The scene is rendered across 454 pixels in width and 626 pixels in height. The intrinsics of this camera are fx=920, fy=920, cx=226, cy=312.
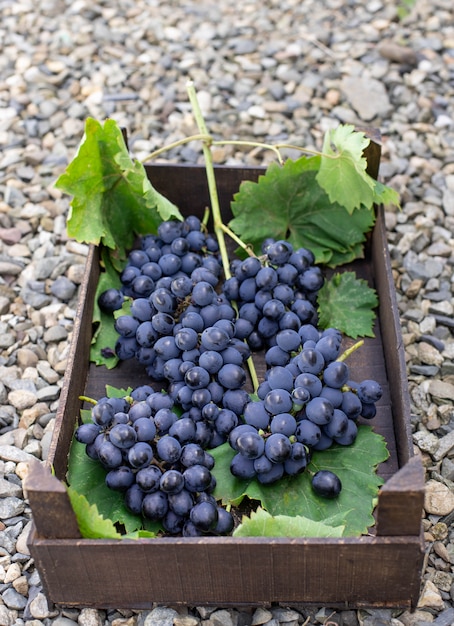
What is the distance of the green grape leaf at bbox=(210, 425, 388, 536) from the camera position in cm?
174

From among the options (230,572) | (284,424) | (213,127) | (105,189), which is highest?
(105,189)

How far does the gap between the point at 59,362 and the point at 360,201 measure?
86cm

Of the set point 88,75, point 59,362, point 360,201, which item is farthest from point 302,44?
point 59,362

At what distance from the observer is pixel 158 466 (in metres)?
1.72

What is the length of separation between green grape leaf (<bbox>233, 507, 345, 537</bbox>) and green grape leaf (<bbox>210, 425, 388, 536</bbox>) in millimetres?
92

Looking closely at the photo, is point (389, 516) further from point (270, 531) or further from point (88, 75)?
point (88, 75)

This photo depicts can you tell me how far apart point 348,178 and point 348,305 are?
30cm

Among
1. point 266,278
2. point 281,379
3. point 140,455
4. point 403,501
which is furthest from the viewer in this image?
point 266,278

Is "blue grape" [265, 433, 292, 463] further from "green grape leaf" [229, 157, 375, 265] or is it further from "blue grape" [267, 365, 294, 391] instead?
"green grape leaf" [229, 157, 375, 265]

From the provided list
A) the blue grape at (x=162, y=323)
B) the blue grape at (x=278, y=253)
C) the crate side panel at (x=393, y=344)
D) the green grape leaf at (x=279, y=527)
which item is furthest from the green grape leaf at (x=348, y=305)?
the green grape leaf at (x=279, y=527)

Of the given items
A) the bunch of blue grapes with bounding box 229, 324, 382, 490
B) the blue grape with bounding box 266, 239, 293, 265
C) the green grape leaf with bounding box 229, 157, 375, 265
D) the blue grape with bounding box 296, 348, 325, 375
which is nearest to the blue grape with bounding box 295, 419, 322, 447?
the bunch of blue grapes with bounding box 229, 324, 382, 490

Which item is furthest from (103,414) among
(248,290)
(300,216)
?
(300,216)

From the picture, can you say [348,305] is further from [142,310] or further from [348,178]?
[142,310]

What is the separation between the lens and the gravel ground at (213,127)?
1986 mm
